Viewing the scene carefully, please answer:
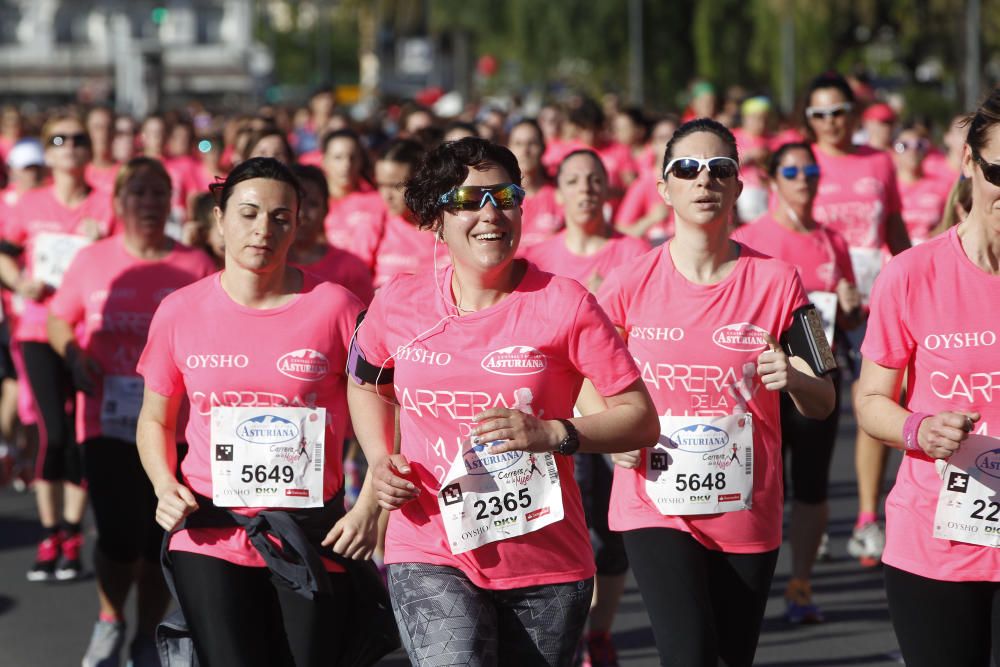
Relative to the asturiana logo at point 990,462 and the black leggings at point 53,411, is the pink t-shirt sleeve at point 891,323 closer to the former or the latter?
the asturiana logo at point 990,462

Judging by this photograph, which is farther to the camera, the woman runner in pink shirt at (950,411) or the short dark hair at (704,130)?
the short dark hair at (704,130)

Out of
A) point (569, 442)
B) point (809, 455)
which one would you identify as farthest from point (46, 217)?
point (569, 442)

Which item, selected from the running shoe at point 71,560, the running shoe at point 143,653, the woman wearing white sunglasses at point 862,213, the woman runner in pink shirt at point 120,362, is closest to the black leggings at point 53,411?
the running shoe at point 71,560

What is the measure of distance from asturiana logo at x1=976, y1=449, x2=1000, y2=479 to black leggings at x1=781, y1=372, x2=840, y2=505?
3.11 m

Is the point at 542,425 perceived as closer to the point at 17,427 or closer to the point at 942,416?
the point at 942,416

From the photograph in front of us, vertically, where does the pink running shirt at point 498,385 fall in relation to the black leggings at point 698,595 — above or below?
above

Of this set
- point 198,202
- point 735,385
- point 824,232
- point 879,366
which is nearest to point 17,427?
point 198,202

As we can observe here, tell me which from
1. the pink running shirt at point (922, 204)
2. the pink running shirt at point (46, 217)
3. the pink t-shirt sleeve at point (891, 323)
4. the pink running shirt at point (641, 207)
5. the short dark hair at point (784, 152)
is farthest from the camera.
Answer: the pink running shirt at point (922, 204)

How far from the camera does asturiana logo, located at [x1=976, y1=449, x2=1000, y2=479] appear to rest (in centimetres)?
404

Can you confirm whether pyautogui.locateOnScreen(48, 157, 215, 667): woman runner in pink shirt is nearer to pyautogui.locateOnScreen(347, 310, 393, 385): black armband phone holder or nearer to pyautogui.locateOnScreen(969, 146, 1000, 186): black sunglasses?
pyautogui.locateOnScreen(347, 310, 393, 385): black armband phone holder

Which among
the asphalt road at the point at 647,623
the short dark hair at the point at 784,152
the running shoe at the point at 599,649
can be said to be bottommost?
the asphalt road at the point at 647,623

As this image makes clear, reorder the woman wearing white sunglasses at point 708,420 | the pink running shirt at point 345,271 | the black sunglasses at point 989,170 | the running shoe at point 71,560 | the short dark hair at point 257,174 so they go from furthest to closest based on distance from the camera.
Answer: the running shoe at point 71,560, the pink running shirt at point 345,271, the short dark hair at point 257,174, the woman wearing white sunglasses at point 708,420, the black sunglasses at point 989,170

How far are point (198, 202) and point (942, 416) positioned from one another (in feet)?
15.5

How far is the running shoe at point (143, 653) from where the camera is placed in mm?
6168
